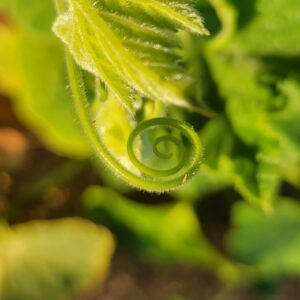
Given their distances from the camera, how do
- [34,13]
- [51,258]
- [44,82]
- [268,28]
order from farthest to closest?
[51,258] < [44,82] < [34,13] < [268,28]

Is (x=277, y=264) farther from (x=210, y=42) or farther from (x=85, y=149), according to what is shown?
(x=210, y=42)

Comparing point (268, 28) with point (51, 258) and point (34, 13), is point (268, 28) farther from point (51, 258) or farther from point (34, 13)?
point (51, 258)

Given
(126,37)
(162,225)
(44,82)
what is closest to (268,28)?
(126,37)

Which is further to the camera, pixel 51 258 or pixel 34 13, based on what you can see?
pixel 51 258

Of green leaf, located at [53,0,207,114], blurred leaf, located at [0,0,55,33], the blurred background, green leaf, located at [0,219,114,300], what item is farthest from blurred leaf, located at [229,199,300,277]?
green leaf, located at [53,0,207,114]

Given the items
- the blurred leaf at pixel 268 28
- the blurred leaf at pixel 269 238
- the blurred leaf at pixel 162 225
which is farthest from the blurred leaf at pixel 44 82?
the blurred leaf at pixel 268 28

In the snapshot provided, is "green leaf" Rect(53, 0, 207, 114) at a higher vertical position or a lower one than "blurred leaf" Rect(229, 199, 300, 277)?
higher

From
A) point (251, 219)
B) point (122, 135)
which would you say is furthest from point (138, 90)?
point (251, 219)

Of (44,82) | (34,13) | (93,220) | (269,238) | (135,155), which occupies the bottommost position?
(269,238)

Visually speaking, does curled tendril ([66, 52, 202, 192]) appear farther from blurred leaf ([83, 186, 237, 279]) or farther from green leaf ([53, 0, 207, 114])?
blurred leaf ([83, 186, 237, 279])
